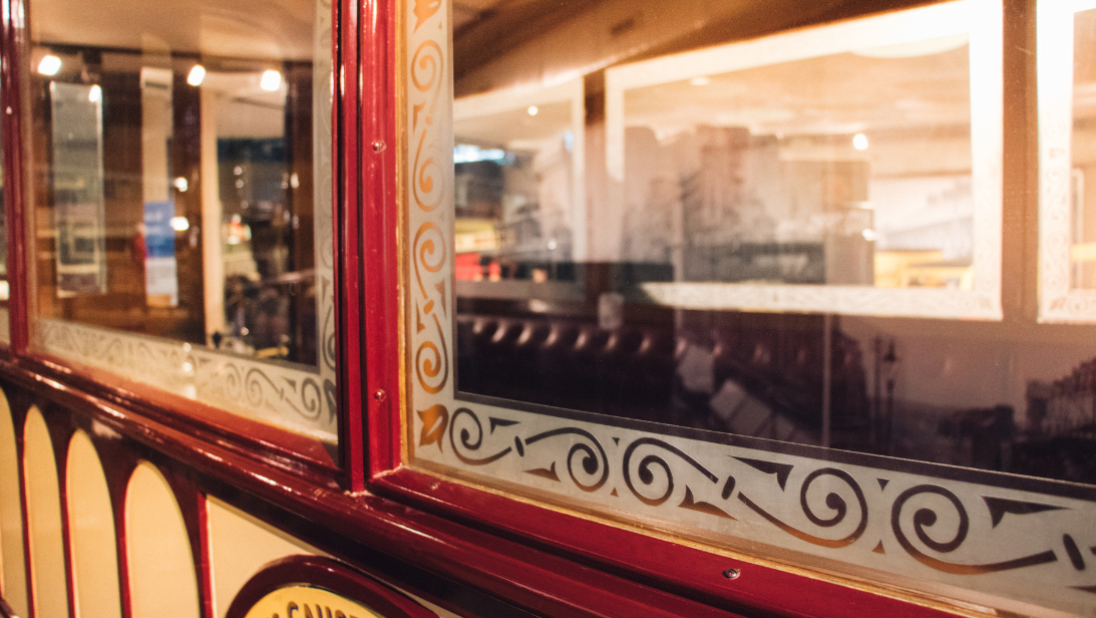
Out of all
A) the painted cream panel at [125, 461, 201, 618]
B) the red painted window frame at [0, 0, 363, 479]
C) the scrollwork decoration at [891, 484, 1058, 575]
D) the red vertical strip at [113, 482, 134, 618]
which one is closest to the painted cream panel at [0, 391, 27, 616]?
the red painted window frame at [0, 0, 363, 479]

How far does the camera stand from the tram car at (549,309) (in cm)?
71

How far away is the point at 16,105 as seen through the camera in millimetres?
1910

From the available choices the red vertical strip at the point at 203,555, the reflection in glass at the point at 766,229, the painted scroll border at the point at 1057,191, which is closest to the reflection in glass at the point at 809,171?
the reflection in glass at the point at 766,229

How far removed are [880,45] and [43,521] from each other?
4.35 m

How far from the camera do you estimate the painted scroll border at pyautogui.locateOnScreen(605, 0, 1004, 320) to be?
2.73 m

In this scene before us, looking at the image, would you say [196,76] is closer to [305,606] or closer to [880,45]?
[305,606]

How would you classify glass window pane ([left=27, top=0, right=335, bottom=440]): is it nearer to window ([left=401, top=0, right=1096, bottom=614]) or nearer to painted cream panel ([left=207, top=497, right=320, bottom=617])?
painted cream panel ([left=207, top=497, right=320, bottom=617])

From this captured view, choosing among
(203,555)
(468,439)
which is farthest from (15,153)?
(468,439)

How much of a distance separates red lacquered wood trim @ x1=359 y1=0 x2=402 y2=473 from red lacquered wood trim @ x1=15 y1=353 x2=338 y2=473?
14 cm

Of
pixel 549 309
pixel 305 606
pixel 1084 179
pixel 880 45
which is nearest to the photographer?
pixel 305 606

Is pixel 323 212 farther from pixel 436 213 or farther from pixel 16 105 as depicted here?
pixel 16 105

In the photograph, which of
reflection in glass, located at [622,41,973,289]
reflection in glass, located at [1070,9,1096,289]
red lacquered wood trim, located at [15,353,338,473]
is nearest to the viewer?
red lacquered wood trim, located at [15,353,338,473]

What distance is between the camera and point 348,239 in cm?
93

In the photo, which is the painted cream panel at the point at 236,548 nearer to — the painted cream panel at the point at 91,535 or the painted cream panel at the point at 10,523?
the painted cream panel at the point at 91,535
